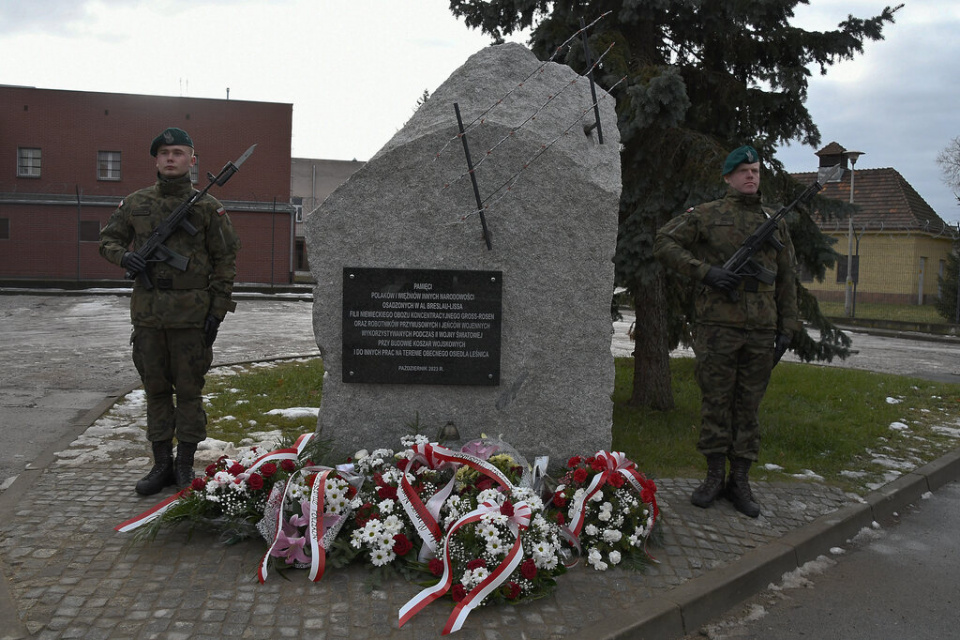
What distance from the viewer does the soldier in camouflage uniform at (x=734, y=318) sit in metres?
4.78

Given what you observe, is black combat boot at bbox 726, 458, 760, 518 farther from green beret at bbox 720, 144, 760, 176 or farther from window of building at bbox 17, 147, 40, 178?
window of building at bbox 17, 147, 40, 178

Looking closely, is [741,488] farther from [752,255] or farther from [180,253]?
[180,253]

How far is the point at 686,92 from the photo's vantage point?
274 inches

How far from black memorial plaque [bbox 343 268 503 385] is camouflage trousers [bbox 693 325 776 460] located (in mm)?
1299

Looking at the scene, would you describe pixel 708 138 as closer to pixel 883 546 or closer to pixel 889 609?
pixel 883 546

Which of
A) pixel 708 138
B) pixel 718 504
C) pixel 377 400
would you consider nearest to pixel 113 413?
pixel 377 400

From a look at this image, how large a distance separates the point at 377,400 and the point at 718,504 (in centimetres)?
225

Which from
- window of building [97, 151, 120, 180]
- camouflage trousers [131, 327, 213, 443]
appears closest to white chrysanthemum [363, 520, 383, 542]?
camouflage trousers [131, 327, 213, 443]

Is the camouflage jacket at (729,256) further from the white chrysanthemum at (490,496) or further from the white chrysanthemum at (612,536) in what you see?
the white chrysanthemum at (490,496)

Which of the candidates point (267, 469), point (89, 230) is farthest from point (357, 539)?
point (89, 230)

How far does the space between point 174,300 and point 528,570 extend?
2.64 m

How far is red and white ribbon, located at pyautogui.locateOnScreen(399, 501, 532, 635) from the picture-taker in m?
3.35

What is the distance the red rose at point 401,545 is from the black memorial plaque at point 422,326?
1164mm

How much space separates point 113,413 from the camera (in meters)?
7.13
